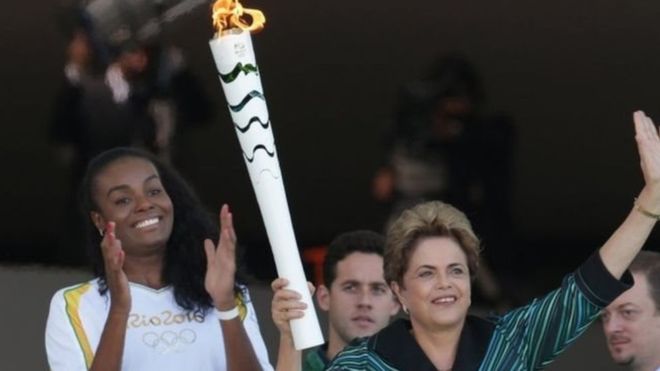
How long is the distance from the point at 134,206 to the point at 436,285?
855 mm

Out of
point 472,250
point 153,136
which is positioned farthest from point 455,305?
point 153,136

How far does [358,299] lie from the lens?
5.25m

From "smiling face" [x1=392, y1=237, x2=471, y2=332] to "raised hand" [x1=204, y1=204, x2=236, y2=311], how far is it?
39 cm

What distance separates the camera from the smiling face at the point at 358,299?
5199mm

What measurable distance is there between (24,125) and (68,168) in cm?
23

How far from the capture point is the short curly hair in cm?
412

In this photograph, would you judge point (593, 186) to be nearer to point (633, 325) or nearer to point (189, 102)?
point (189, 102)

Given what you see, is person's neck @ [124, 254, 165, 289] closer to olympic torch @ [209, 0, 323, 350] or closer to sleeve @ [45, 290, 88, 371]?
sleeve @ [45, 290, 88, 371]

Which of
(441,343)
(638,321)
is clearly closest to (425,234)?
(441,343)

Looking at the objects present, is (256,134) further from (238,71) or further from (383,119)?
(383,119)

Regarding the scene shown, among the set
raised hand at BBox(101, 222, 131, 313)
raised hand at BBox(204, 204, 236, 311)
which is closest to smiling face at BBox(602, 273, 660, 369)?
raised hand at BBox(204, 204, 236, 311)

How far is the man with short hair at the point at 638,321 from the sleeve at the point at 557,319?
69 cm

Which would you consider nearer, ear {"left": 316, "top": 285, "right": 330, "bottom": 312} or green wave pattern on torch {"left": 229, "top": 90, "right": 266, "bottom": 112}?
green wave pattern on torch {"left": 229, "top": 90, "right": 266, "bottom": 112}

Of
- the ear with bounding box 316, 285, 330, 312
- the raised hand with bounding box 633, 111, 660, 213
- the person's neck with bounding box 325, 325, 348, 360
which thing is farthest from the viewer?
the ear with bounding box 316, 285, 330, 312
